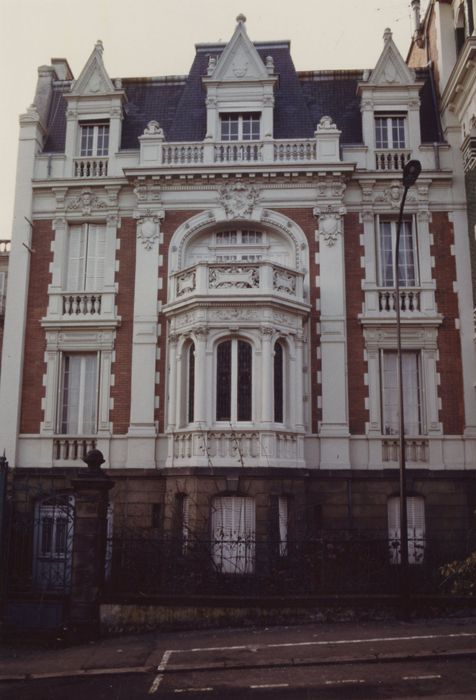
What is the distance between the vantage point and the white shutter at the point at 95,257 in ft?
71.4

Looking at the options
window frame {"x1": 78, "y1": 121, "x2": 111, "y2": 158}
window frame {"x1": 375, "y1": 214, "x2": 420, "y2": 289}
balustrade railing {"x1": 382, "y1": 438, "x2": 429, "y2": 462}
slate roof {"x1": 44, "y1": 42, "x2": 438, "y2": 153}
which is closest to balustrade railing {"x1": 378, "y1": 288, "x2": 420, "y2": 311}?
window frame {"x1": 375, "y1": 214, "x2": 420, "y2": 289}

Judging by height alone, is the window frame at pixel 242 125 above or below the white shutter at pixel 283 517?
above

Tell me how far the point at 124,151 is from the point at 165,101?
3.35m

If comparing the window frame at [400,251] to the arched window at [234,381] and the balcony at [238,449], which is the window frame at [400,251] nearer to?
the arched window at [234,381]

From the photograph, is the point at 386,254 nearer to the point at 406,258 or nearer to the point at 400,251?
the point at 400,251

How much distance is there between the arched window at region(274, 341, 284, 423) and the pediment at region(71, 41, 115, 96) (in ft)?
34.4

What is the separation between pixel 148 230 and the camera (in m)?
21.5

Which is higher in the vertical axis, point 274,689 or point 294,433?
point 294,433

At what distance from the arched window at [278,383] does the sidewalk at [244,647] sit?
6.57 meters

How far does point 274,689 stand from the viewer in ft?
34.8

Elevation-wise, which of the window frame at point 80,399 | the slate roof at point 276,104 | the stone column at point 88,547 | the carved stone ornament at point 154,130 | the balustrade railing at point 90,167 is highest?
the slate roof at point 276,104

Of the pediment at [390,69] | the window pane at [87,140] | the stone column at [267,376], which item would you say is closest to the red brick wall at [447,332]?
the pediment at [390,69]

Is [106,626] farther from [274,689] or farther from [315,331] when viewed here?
[315,331]

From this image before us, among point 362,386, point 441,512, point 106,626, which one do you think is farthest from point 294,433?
point 106,626
